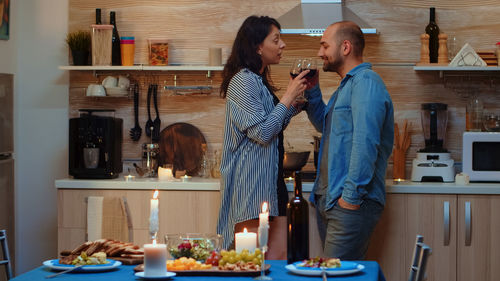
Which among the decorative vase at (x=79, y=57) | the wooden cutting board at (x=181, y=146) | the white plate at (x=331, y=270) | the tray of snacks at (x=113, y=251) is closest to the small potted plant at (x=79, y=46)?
the decorative vase at (x=79, y=57)

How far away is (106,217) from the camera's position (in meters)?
4.02

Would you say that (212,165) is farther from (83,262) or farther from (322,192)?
(83,262)

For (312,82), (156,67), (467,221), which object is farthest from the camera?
(156,67)

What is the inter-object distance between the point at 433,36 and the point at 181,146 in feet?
5.48

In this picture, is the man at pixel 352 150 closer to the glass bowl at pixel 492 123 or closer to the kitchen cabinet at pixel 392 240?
the kitchen cabinet at pixel 392 240

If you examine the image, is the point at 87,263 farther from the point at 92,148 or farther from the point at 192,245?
the point at 92,148

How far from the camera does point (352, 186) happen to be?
3043mm

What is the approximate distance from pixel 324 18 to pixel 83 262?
236cm

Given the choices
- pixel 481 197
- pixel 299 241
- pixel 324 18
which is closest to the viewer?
pixel 299 241

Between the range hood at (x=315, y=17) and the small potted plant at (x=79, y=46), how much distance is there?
47.5 inches

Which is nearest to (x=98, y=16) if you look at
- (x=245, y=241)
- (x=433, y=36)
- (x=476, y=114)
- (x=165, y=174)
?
(x=165, y=174)

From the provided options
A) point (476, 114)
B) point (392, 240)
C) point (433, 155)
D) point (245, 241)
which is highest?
point (476, 114)

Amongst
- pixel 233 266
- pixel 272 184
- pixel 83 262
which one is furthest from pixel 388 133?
pixel 83 262

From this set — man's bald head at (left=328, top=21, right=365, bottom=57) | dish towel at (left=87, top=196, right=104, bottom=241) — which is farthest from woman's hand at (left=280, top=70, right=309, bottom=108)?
dish towel at (left=87, top=196, right=104, bottom=241)
